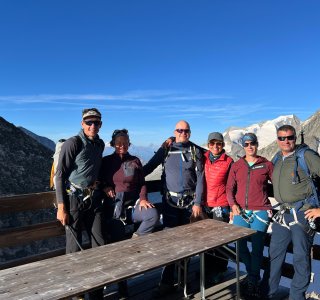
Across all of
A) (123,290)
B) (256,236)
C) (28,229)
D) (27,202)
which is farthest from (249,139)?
(28,229)

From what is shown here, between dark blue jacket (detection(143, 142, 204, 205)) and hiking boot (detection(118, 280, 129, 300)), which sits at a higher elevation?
dark blue jacket (detection(143, 142, 204, 205))

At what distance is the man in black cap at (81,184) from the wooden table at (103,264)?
1291 mm

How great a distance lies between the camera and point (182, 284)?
7.00m

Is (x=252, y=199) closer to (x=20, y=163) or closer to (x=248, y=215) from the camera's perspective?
(x=248, y=215)

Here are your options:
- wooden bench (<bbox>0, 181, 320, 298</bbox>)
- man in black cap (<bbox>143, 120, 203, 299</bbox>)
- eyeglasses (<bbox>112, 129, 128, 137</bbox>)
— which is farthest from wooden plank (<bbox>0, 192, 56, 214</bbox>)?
man in black cap (<bbox>143, 120, 203, 299</bbox>)

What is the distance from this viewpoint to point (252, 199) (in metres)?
6.57

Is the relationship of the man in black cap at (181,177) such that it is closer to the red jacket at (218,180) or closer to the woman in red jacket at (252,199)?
the red jacket at (218,180)

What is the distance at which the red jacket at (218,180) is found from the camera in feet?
23.2

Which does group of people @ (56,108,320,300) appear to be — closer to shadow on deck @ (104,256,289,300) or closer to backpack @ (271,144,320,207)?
backpack @ (271,144,320,207)

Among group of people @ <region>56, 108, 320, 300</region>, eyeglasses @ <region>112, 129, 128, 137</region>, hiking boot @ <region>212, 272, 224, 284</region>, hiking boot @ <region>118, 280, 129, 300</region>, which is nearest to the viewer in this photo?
group of people @ <region>56, 108, 320, 300</region>

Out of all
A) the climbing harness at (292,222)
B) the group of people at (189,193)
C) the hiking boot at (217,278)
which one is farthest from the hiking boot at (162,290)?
the climbing harness at (292,222)

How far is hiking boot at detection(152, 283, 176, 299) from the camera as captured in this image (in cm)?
651

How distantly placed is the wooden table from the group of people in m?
0.90

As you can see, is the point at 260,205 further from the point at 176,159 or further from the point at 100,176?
the point at 100,176
